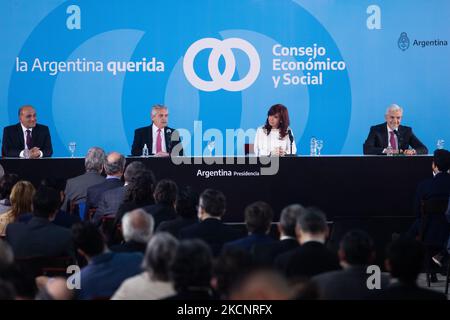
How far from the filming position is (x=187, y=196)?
5.86 m

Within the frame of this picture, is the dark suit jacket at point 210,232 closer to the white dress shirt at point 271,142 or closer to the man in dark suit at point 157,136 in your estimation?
the white dress shirt at point 271,142

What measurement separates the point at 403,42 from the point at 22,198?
6195 millimetres

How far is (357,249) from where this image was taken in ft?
13.7

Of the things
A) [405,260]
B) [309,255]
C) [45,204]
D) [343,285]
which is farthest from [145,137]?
[405,260]

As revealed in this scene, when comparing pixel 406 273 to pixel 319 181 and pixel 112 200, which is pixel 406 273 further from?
pixel 319 181

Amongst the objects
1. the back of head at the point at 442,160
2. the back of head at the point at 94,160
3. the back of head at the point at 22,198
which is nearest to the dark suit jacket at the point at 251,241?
the back of head at the point at 22,198

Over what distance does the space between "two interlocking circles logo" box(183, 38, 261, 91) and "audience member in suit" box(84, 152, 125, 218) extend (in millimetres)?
3523

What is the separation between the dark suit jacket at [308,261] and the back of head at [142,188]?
2.17 m

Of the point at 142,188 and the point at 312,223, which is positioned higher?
the point at 142,188

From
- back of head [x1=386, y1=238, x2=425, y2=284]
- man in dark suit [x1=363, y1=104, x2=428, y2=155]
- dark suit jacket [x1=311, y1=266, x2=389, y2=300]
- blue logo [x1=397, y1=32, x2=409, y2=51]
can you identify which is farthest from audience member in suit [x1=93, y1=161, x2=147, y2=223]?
blue logo [x1=397, y1=32, x2=409, y2=51]

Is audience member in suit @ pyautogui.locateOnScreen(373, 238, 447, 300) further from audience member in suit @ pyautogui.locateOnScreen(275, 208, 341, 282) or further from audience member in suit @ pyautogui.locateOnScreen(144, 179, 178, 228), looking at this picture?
audience member in suit @ pyautogui.locateOnScreen(144, 179, 178, 228)

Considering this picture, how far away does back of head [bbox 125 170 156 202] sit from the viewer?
6535 millimetres

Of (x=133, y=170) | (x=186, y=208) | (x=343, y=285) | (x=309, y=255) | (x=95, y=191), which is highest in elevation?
(x=133, y=170)

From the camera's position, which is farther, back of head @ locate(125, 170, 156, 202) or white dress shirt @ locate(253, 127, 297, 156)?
white dress shirt @ locate(253, 127, 297, 156)
